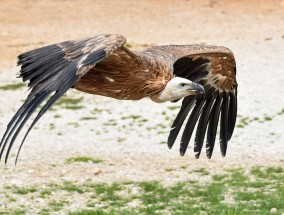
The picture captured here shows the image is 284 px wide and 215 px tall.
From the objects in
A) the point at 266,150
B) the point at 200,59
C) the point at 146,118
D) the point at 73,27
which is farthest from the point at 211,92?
the point at 73,27

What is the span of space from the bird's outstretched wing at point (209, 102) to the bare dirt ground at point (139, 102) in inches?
45.6

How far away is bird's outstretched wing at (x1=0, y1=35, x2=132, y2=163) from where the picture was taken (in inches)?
254

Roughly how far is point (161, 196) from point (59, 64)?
3105mm

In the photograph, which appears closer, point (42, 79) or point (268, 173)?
Answer: point (42, 79)

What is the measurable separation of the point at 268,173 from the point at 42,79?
4.54 meters

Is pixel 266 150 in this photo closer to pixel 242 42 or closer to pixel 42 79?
pixel 42 79

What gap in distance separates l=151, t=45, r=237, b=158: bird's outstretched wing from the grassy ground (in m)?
0.58

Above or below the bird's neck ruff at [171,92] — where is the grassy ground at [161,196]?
below

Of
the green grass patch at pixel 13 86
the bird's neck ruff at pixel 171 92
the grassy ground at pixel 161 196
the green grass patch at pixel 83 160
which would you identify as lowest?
the grassy ground at pixel 161 196

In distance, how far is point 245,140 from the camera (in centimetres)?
1215

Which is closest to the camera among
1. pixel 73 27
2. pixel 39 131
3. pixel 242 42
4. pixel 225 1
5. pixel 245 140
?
pixel 245 140

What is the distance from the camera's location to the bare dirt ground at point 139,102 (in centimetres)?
1102

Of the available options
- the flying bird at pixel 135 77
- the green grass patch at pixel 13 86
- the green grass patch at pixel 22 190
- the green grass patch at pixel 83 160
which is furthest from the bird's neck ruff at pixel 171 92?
the green grass patch at pixel 13 86

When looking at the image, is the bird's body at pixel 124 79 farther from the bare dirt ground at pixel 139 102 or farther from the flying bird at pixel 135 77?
the bare dirt ground at pixel 139 102
